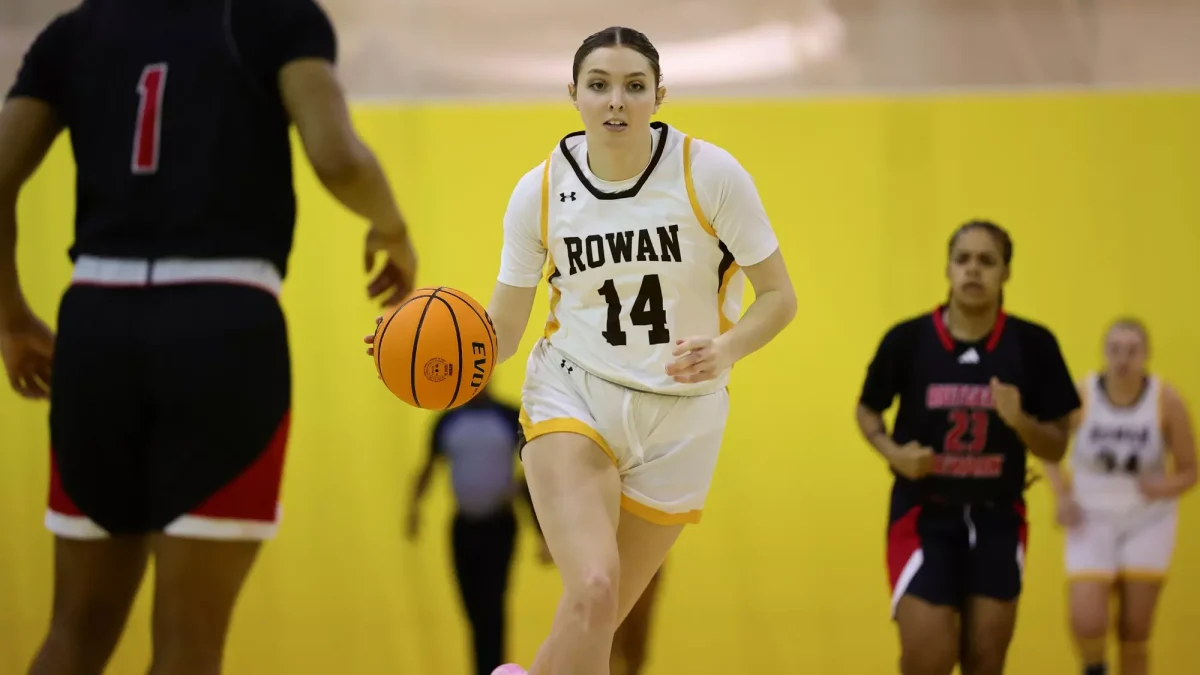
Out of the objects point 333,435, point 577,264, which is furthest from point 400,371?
point 333,435

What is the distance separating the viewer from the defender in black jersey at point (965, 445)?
4.57 m

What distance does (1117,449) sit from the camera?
20.5ft

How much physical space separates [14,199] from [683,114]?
13.6 ft

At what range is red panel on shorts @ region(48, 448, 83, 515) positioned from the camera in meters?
2.77

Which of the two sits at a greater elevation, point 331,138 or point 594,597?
point 331,138

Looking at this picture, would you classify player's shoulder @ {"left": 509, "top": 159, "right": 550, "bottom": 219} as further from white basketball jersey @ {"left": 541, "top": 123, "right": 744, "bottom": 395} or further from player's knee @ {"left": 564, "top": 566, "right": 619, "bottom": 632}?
player's knee @ {"left": 564, "top": 566, "right": 619, "bottom": 632}

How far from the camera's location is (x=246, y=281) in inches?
111

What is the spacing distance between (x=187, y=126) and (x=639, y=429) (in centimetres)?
136

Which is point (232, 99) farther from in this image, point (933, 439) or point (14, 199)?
point (933, 439)

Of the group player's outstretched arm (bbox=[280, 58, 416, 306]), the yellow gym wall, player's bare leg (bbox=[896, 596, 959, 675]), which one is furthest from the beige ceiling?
player's outstretched arm (bbox=[280, 58, 416, 306])

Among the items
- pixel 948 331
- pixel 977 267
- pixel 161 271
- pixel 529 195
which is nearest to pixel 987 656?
pixel 948 331

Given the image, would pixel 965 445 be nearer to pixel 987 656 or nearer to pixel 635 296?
pixel 987 656

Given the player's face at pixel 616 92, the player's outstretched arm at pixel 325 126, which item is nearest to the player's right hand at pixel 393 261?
the player's outstretched arm at pixel 325 126

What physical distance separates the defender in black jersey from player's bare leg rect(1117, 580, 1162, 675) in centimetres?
164
